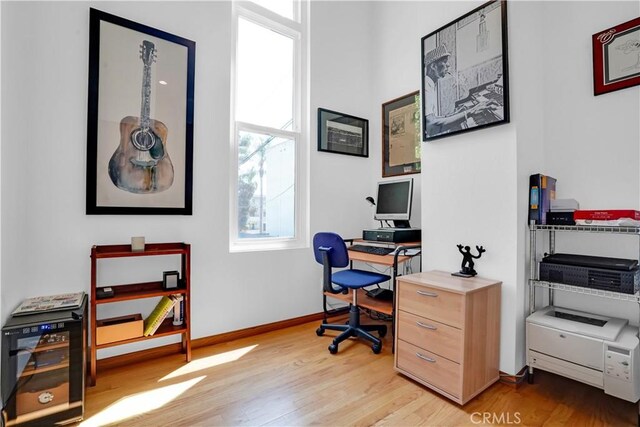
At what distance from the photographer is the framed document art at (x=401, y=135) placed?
10.2 feet

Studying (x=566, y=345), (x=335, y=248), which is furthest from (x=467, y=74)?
(x=566, y=345)

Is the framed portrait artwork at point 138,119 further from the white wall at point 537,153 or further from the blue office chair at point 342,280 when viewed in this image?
the white wall at point 537,153

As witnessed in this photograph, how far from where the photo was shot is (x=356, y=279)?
254 centimetres

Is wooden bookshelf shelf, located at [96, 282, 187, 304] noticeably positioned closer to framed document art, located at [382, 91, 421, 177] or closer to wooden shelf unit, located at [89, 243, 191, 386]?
wooden shelf unit, located at [89, 243, 191, 386]

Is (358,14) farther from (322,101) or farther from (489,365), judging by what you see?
(489,365)

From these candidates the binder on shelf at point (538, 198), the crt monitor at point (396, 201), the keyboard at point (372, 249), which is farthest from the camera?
the crt monitor at point (396, 201)

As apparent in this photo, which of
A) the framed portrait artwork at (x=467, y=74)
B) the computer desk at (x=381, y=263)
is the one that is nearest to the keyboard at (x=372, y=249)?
the computer desk at (x=381, y=263)

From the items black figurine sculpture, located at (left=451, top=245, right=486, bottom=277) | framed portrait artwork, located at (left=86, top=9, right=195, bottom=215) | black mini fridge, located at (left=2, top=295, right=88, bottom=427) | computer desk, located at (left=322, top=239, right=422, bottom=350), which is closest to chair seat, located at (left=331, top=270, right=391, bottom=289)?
computer desk, located at (left=322, top=239, right=422, bottom=350)

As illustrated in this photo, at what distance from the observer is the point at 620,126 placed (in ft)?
6.15

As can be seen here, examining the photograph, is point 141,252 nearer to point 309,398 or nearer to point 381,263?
point 309,398

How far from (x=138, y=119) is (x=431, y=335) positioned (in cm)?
251

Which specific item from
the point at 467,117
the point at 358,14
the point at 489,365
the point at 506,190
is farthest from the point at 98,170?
the point at 358,14

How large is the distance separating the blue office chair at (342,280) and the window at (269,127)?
2.11 ft

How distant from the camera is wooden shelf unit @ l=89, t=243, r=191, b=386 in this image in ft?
6.26
